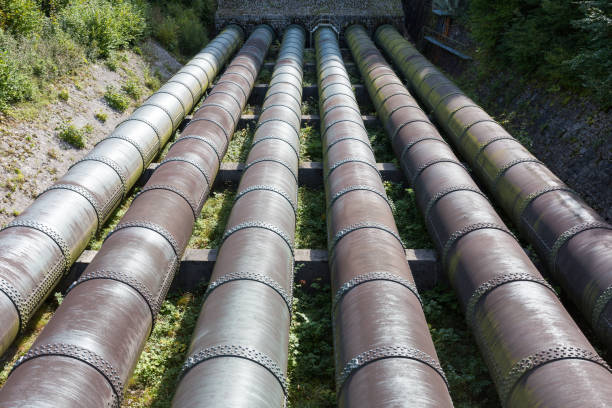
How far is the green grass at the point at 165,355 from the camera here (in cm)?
835

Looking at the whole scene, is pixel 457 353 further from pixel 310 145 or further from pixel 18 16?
pixel 18 16

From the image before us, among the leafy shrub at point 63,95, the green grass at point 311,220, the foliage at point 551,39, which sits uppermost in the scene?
the foliage at point 551,39

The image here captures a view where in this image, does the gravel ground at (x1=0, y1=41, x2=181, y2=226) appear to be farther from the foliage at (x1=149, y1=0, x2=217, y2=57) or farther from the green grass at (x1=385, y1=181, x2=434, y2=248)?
the green grass at (x1=385, y1=181, x2=434, y2=248)

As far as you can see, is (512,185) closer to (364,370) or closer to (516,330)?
(516,330)

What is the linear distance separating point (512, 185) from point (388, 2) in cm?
2671

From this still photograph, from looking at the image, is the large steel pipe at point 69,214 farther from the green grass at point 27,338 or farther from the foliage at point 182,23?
the foliage at point 182,23

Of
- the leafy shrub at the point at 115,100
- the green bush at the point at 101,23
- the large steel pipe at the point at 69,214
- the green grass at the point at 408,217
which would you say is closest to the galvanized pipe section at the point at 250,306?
the green grass at the point at 408,217

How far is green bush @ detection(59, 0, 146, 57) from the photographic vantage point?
20.6 m

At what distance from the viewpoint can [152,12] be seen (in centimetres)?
2952

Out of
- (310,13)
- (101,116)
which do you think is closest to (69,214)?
(101,116)

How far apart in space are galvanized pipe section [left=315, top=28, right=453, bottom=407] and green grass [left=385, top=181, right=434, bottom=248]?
1902 millimetres

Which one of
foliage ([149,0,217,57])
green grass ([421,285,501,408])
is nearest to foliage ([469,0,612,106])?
green grass ([421,285,501,408])

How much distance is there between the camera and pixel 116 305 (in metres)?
7.35

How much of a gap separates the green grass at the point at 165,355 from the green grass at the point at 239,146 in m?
7.09
